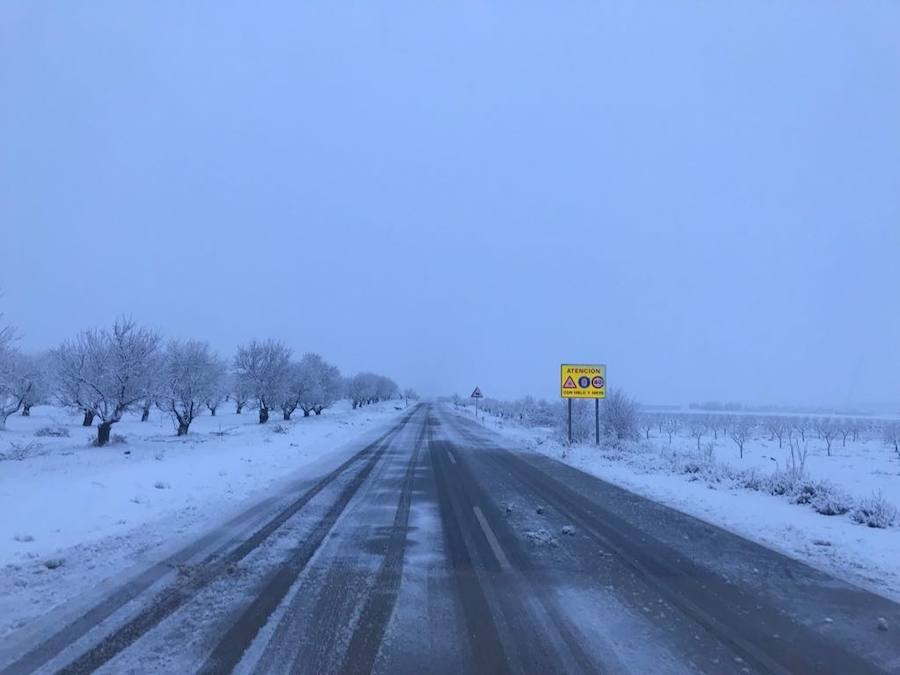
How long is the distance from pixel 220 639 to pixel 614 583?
13.9 ft

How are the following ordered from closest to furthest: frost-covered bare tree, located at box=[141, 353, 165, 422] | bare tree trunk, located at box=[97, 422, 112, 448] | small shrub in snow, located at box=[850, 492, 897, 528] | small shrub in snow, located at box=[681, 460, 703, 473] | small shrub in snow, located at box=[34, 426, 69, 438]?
small shrub in snow, located at box=[850, 492, 897, 528], small shrub in snow, located at box=[681, 460, 703, 473], bare tree trunk, located at box=[97, 422, 112, 448], frost-covered bare tree, located at box=[141, 353, 165, 422], small shrub in snow, located at box=[34, 426, 69, 438]

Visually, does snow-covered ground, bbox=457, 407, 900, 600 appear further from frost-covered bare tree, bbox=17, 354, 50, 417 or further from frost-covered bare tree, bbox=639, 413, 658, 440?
frost-covered bare tree, bbox=17, 354, 50, 417

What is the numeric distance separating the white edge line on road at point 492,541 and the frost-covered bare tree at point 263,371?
44.8 meters

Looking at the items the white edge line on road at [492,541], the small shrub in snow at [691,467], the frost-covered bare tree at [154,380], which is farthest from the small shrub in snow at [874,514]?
the frost-covered bare tree at [154,380]

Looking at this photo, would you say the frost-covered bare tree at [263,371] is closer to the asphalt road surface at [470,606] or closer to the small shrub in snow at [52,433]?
the small shrub in snow at [52,433]

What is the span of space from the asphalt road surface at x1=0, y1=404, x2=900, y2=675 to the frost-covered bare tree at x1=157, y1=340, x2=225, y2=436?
30529 mm

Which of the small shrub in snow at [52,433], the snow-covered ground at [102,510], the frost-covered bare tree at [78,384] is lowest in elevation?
the small shrub in snow at [52,433]

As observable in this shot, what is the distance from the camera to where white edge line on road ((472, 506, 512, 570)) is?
8.13 meters

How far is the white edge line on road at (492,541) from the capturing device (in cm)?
813

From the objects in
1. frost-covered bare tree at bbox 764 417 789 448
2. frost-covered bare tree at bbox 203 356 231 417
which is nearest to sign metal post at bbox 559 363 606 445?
frost-covered bare tree at bbox 764 417 789 448

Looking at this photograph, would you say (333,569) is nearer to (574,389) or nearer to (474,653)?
(474,653)

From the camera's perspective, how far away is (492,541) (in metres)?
9.39

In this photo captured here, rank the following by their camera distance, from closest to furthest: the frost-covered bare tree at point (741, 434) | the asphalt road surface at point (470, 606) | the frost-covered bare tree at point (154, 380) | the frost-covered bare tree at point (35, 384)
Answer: the asphalt road surface at point (470, 606), the frost-covered bare tree at point (154, 380), the frost-covered bare tree at point (741, 434), the frost-covered bare tree at point (35, 384)

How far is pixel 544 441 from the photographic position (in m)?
34.2
